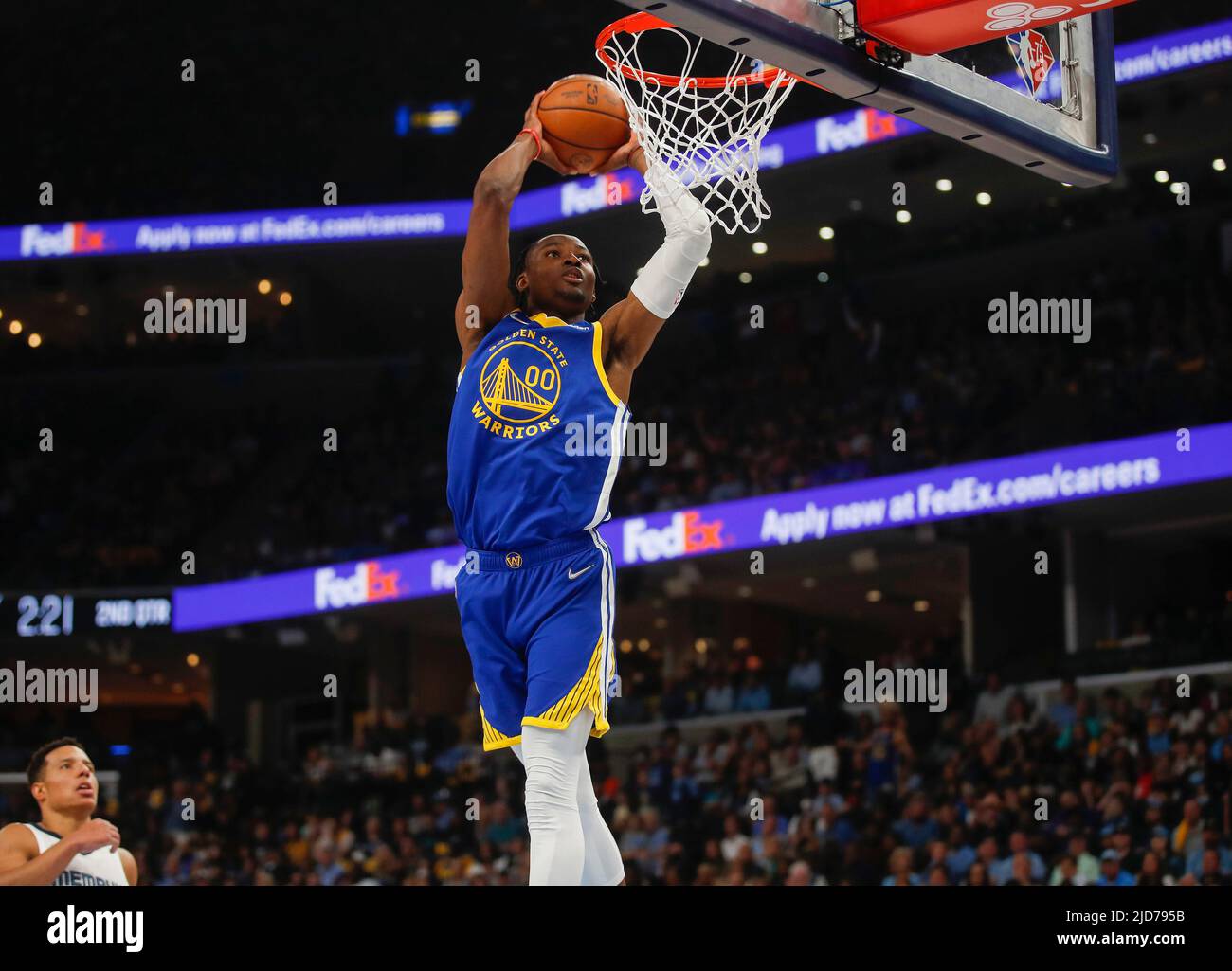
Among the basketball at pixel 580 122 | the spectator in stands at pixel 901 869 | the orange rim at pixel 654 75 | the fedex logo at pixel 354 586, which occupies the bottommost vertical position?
the spectator in stands at pixel 901 869

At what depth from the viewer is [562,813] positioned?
4414 mm

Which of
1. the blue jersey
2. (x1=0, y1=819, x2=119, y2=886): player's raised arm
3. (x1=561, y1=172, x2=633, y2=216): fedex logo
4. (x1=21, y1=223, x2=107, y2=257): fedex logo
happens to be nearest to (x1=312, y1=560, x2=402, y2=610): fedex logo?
(x1=561, y1=172, x2=633, y2=216): fedex logo

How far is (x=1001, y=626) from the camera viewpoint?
18.0m

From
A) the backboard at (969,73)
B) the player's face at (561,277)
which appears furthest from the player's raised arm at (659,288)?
the backboard at (969,73)

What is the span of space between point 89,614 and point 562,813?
1818 cm

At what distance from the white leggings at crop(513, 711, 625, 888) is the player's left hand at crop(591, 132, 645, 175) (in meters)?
1.65

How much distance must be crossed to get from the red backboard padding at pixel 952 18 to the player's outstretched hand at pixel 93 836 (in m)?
3.21

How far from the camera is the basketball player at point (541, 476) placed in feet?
15.1

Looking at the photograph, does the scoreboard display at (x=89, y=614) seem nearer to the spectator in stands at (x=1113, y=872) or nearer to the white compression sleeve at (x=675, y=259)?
the spectator in stands at (x=1113, y=872)

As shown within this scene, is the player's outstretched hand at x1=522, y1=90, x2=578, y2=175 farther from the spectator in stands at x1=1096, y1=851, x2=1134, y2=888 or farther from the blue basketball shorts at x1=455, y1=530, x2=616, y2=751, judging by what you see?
the spectator in stands at x1=1096, y1=851, x2=1134, y2=888

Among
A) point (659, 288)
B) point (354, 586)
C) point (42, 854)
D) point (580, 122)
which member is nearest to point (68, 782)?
point (42, 854)
